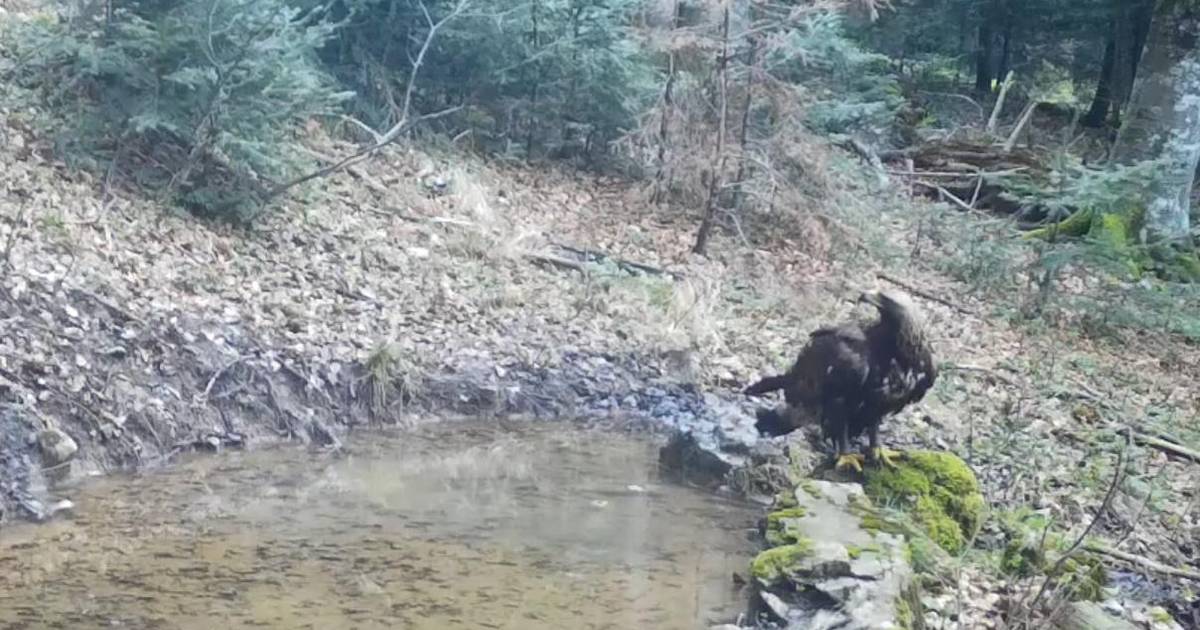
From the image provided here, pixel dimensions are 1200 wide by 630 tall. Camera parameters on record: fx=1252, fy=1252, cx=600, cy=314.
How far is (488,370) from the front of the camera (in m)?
10.4

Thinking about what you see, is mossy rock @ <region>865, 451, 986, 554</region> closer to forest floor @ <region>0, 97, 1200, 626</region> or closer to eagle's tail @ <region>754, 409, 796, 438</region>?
forest floor @ <region>0, 97, 1200, 626</region>

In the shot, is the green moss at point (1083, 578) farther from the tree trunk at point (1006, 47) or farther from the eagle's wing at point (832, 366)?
the tree trunk at point (1006, 47)

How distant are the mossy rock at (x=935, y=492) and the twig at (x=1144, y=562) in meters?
0.67

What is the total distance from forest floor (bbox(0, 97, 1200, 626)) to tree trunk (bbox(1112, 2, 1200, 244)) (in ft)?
7.96

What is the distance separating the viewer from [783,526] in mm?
7254

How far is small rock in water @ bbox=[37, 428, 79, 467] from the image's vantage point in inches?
297

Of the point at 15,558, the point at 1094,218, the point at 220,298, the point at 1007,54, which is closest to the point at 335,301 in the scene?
the point at 220,298

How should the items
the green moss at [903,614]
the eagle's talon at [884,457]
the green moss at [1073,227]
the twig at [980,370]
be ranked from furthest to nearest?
the green moss at [1073,227] < the twig at [980,370] < the eagle's talon at [884,457] < the green moss at [903,614]

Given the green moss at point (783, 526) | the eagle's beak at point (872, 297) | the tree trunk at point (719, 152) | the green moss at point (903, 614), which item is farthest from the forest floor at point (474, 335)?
the eagle's beak at point (872, 297)

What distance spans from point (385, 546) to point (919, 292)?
8654mm

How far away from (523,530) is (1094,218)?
987 centimetres

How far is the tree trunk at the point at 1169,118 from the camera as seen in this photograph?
49.5ft

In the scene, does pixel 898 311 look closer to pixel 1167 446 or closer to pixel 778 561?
pixel 778 561

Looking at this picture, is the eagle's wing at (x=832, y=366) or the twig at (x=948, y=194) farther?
the twig at (x=948, y=194)
